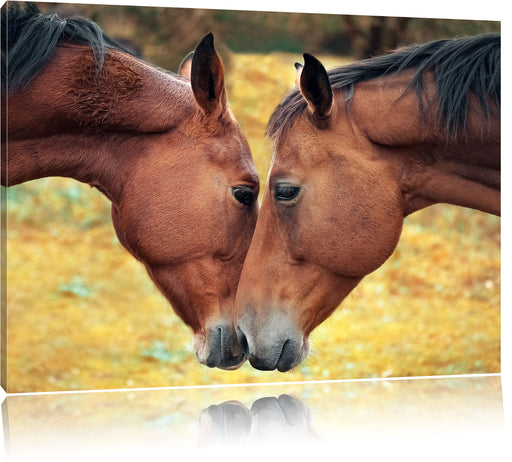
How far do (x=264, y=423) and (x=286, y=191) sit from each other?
3.95 ft

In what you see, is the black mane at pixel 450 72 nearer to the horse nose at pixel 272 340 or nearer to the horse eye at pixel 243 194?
the horse eye at pixel 243 194

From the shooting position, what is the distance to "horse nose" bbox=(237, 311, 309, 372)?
13.5 ft

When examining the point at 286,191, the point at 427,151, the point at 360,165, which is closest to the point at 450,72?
the point at 427,151

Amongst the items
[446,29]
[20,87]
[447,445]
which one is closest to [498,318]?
[446,29]

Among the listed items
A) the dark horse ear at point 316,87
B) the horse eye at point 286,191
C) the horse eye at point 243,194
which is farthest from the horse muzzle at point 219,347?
the dark horse ear at point 316,87

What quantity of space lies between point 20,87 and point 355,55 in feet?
9.15

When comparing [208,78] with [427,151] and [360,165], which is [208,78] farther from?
[427,151]

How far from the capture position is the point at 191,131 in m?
4.24

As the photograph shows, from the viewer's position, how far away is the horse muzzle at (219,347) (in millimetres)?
4320

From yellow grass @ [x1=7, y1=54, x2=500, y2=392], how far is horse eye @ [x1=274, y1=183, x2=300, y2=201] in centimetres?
188

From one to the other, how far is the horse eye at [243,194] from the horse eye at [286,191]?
0.33 meters

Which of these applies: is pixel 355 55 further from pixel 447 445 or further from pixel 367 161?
pixel 447 445

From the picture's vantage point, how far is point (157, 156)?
4.23 meters

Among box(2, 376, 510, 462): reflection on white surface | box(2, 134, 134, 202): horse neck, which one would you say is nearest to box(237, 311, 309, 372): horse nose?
box(2, 376, 510, 462): reflection on white surface
